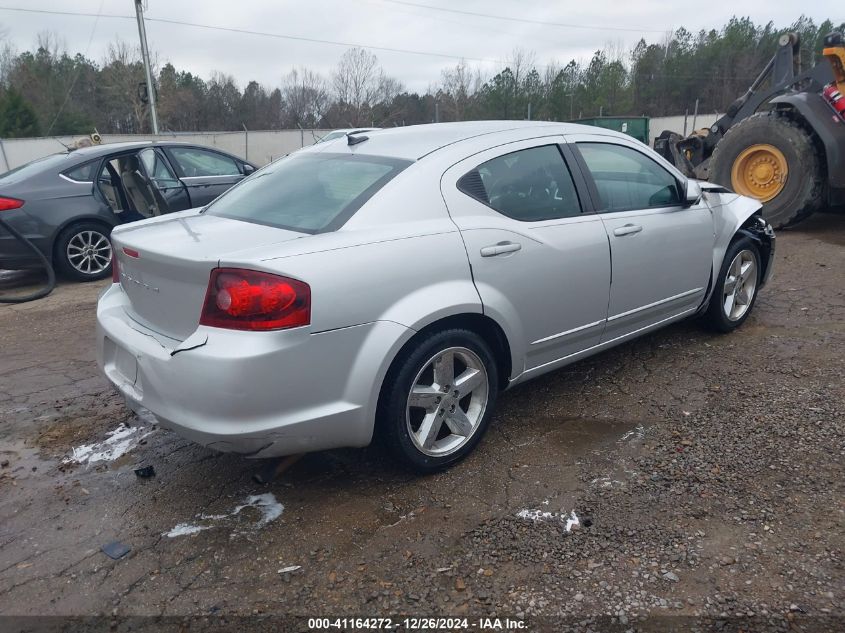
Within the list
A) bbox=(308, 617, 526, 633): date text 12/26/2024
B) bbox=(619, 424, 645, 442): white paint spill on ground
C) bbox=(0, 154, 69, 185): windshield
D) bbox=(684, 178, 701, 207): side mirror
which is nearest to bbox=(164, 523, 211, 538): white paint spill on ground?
bbox=(308, 617, 526, 633): date text 12/26/2024

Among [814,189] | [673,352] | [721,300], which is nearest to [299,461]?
[673,352]

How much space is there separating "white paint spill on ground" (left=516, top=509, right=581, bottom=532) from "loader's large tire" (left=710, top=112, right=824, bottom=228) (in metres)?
6.79

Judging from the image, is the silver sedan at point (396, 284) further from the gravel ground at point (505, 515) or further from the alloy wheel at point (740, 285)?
the alloy wheel at point (740, 285)

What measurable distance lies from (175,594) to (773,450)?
2.76 metres

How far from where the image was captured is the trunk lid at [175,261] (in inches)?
104

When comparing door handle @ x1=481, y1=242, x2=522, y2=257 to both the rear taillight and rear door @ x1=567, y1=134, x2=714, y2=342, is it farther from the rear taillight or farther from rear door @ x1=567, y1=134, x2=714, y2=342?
the rear taillight

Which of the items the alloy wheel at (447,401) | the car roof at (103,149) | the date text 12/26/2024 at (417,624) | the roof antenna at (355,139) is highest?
the roof antenna at (355,139)

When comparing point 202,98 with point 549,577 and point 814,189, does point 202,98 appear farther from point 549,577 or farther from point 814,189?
point 549,577

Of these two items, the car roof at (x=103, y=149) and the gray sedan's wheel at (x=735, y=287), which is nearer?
the gray sedan's wheel at (x=735, y=287)

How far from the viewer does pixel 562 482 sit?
118 inches

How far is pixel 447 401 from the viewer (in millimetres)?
3049

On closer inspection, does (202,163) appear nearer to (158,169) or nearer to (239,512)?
(158,169)

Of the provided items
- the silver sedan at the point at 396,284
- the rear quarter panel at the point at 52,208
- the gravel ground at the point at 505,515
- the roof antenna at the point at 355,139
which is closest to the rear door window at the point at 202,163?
the rear quarter panel at the point at 52,208

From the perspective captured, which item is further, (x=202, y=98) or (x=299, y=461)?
(x=202, y=98)
